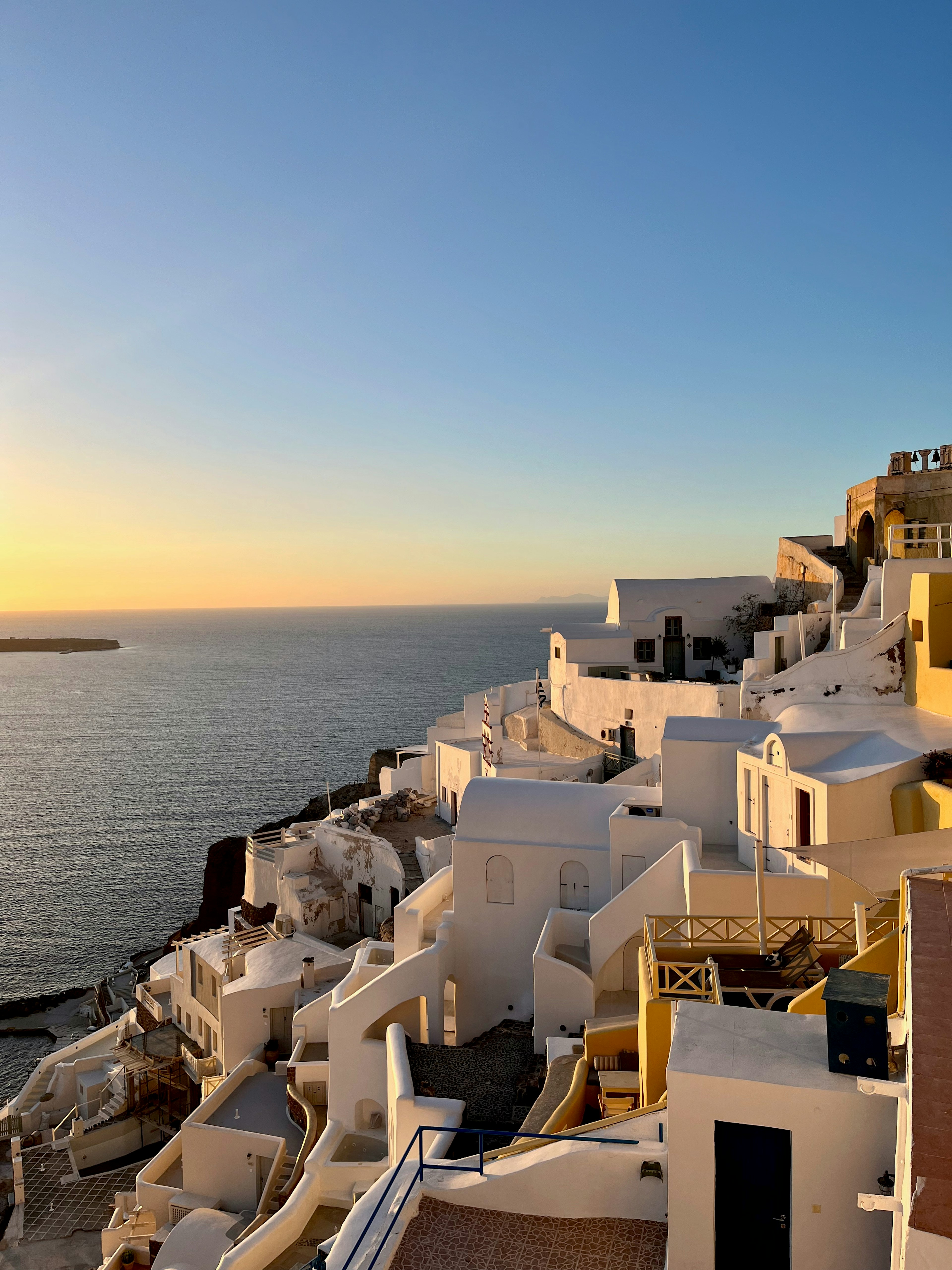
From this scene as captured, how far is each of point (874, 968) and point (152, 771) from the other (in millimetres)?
85545

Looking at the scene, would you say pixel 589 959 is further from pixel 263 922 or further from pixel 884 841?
pixel 263 922

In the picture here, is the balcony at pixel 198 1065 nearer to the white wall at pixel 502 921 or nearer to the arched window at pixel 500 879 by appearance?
the white wall at pixel 502 921

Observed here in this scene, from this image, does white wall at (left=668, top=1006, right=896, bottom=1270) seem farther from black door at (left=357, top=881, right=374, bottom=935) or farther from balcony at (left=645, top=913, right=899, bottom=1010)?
black door at (left=357, top=881, right=374, bottom=935)

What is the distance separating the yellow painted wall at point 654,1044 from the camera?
36.4 feet

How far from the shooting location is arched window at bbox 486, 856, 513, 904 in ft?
68.9

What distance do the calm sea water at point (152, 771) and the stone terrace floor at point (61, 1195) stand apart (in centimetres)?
1530

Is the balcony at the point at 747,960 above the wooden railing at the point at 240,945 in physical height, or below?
above

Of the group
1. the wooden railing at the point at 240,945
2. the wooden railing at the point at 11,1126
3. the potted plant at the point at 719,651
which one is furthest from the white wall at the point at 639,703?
the wooden railing at the point at 11,1126

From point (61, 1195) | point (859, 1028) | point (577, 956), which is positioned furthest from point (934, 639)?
point (61, 1195)

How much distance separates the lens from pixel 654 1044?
444 inches

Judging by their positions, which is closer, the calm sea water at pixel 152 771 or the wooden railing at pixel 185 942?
the wooden railing at pixel 185 942

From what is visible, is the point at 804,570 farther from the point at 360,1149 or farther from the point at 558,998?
the point at 360,1149

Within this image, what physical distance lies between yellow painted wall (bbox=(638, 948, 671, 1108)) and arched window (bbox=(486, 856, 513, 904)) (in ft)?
29.9

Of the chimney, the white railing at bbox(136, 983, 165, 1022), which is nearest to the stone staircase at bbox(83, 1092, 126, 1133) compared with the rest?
the white railing at bbox(136, 983, 165, 1022)
